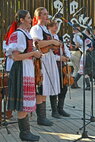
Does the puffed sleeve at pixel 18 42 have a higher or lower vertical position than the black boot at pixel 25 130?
higher

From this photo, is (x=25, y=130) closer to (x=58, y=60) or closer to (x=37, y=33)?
(x=37, y=33)

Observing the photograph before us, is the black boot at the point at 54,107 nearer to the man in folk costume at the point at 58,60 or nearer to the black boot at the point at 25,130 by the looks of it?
the man in folk costume at the point at 58,60

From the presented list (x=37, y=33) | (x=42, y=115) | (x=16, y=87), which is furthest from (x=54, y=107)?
(x=16, y=87)

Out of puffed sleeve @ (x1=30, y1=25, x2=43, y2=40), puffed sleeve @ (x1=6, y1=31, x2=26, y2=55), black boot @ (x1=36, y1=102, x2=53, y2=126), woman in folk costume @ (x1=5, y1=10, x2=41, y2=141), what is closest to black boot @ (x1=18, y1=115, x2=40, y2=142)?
woman in folk costume @ (x1=5, y1=10, x2=41, y2=141)

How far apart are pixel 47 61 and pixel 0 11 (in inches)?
233

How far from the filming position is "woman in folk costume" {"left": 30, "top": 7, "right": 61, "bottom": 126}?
4.69m

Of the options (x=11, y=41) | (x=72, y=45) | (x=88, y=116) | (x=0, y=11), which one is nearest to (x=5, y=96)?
(x=11, y=41)

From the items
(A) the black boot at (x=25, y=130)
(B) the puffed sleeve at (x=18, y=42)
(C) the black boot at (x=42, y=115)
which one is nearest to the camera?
(B) the puffed sleeve at (x=18, y=42)

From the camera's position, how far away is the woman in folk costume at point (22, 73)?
152 inches

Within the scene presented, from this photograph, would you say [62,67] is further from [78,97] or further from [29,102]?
[78,97]

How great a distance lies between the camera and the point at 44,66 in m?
4.72

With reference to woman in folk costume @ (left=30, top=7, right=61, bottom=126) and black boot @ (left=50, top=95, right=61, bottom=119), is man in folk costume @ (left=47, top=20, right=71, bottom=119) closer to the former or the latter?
black boot @ (left=50, top=95, right=61, bottom=119)

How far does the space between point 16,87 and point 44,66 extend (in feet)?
2.84

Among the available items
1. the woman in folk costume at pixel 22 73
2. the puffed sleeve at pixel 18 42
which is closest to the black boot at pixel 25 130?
the woman in folk costume at pixel 22 73
